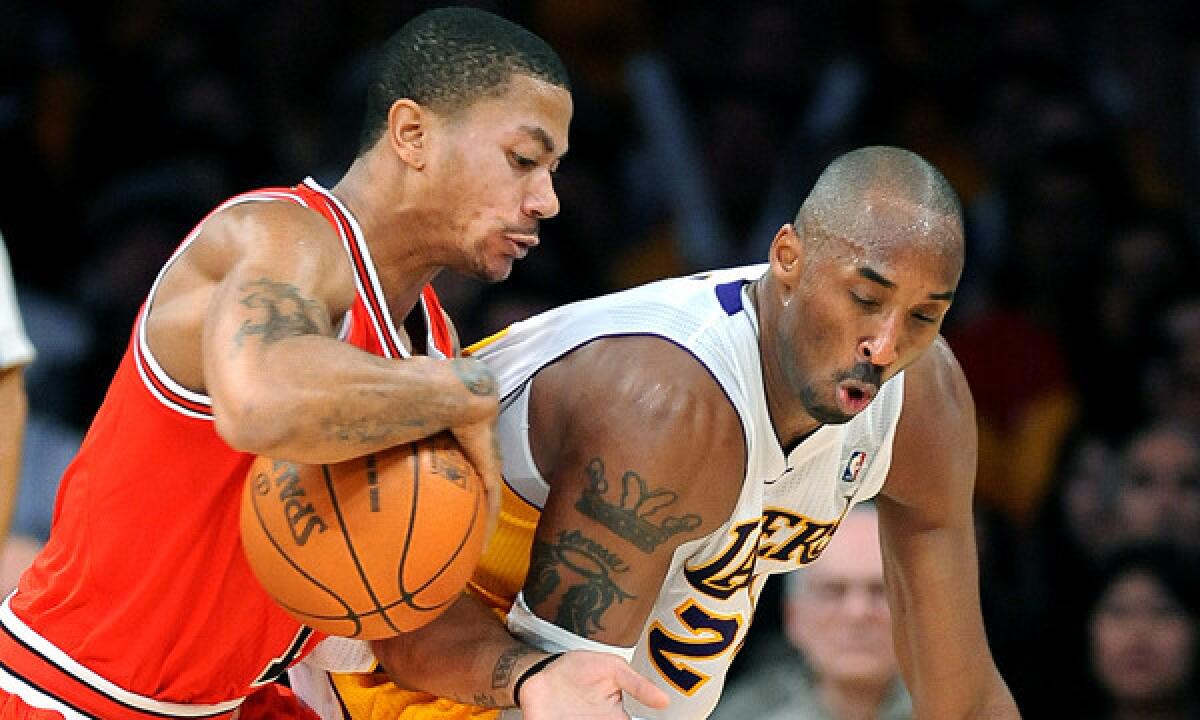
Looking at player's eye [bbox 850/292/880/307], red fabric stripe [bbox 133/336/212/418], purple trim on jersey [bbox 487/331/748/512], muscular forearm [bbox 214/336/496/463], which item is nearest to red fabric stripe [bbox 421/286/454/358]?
purple trim on jersey [bbox 487/331/748/512]

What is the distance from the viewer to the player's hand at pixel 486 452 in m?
3.05

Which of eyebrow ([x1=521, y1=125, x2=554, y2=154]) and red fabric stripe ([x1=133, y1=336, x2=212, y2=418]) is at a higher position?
eyebrow ([x1=521, y1=125, x2=554, y2=154])

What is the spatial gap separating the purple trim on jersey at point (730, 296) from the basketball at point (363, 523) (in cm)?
84

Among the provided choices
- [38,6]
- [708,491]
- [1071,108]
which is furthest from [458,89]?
[38,6]

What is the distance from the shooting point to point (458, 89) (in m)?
3.45

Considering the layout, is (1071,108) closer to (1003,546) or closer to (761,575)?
(1003,546)

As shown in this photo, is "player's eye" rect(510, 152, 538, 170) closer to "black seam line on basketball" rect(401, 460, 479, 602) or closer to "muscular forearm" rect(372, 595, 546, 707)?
"black seam line on basketball" rect(401, 460, 479, 602)

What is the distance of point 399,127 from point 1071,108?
454 cm

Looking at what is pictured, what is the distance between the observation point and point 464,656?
11.5 ft

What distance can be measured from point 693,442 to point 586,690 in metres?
0.50

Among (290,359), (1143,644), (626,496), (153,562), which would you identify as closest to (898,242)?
(626,496)

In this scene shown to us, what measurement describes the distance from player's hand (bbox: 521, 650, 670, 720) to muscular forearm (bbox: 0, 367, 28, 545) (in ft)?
3.18

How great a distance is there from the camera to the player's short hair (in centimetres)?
345

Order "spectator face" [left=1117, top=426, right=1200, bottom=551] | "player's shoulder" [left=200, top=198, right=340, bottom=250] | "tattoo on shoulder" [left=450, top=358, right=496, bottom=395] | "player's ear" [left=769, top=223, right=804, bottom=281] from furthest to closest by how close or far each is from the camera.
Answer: "spectator face" [left=1117, top=426, right=1200, bottom=551] < "player's ear" [left=769, top=223, right=804, bottom=281] < "player's shoulder" [left=200, top=198, right=340, bottom=250] < "tattoo on shoulder" [left=450, top=358, right=496, bottom=395]
